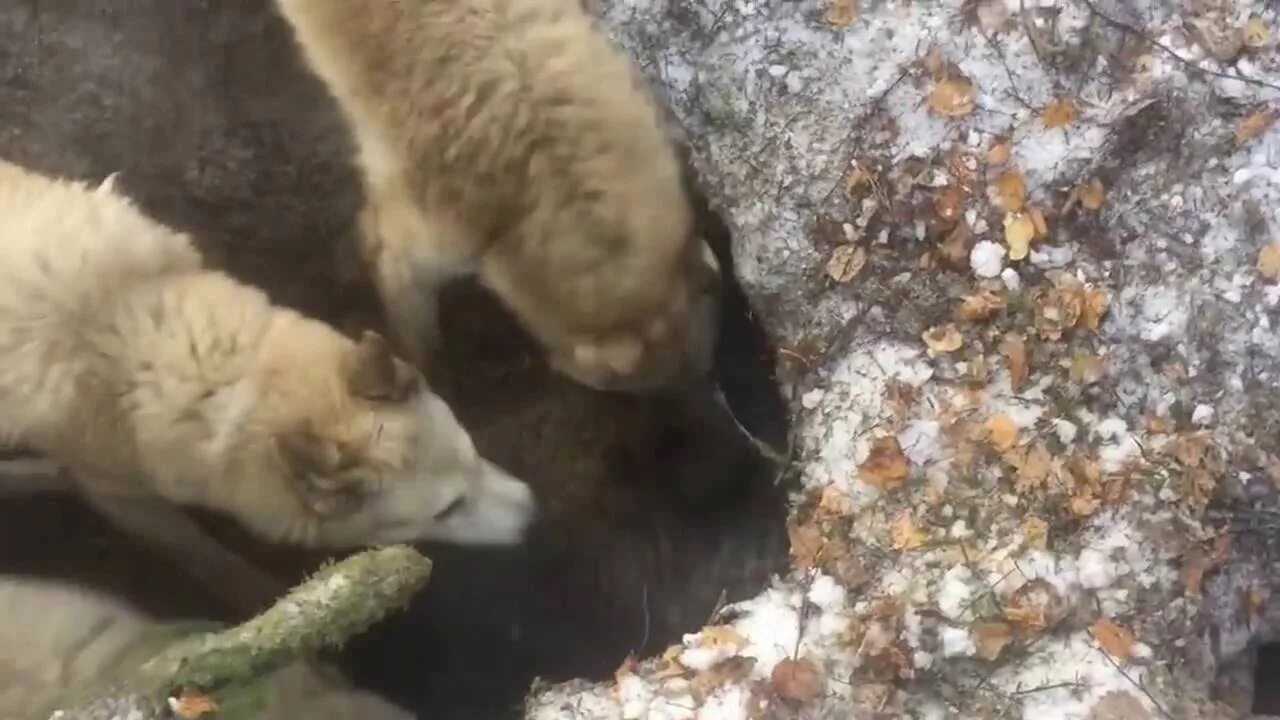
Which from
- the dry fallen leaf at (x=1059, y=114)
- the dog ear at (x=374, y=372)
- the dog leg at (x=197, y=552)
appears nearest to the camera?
the dog ear at (x=374, y=372)

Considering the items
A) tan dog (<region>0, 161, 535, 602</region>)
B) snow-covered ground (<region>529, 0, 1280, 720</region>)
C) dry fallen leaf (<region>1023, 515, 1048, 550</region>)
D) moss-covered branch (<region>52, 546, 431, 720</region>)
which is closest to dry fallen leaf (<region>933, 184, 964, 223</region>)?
snow-covered ground (<region>529, 0, 1280, 720</region>)

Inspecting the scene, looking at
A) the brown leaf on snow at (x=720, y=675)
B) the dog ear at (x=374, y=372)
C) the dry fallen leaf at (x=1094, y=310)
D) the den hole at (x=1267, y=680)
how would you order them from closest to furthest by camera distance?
1. the dog ear at (x=374, y=372)
2. the brown leaf on snow at (x=720, y=675)
3. the dry fallen leaf at (x=1094, y=310)
4. the den hole at (x=1267, y=680)

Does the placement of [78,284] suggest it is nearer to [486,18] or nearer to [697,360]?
[486,18]

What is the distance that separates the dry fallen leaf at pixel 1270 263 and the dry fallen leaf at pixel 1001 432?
2.29ft

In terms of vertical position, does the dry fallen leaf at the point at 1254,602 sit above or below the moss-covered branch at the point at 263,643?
below

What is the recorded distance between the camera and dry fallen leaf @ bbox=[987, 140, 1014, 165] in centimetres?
294

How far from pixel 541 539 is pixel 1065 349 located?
1.55 metres

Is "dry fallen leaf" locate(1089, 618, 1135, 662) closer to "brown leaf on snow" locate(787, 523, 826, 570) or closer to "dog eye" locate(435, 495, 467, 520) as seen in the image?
"brown leaf on snow" locate(787, 523, 826, 570)

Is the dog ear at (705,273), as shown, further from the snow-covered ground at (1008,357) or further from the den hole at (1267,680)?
the den hole at (1267,680)

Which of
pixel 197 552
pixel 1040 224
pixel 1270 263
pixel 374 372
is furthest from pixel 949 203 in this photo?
pixel 197 552

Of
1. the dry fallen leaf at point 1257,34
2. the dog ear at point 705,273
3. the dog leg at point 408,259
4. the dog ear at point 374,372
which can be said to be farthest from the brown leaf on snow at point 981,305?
the dog ear at point 374,372

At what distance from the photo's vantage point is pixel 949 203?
296 cm

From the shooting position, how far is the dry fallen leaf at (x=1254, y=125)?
9.31ft

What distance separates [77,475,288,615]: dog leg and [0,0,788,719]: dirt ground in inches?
2.2
